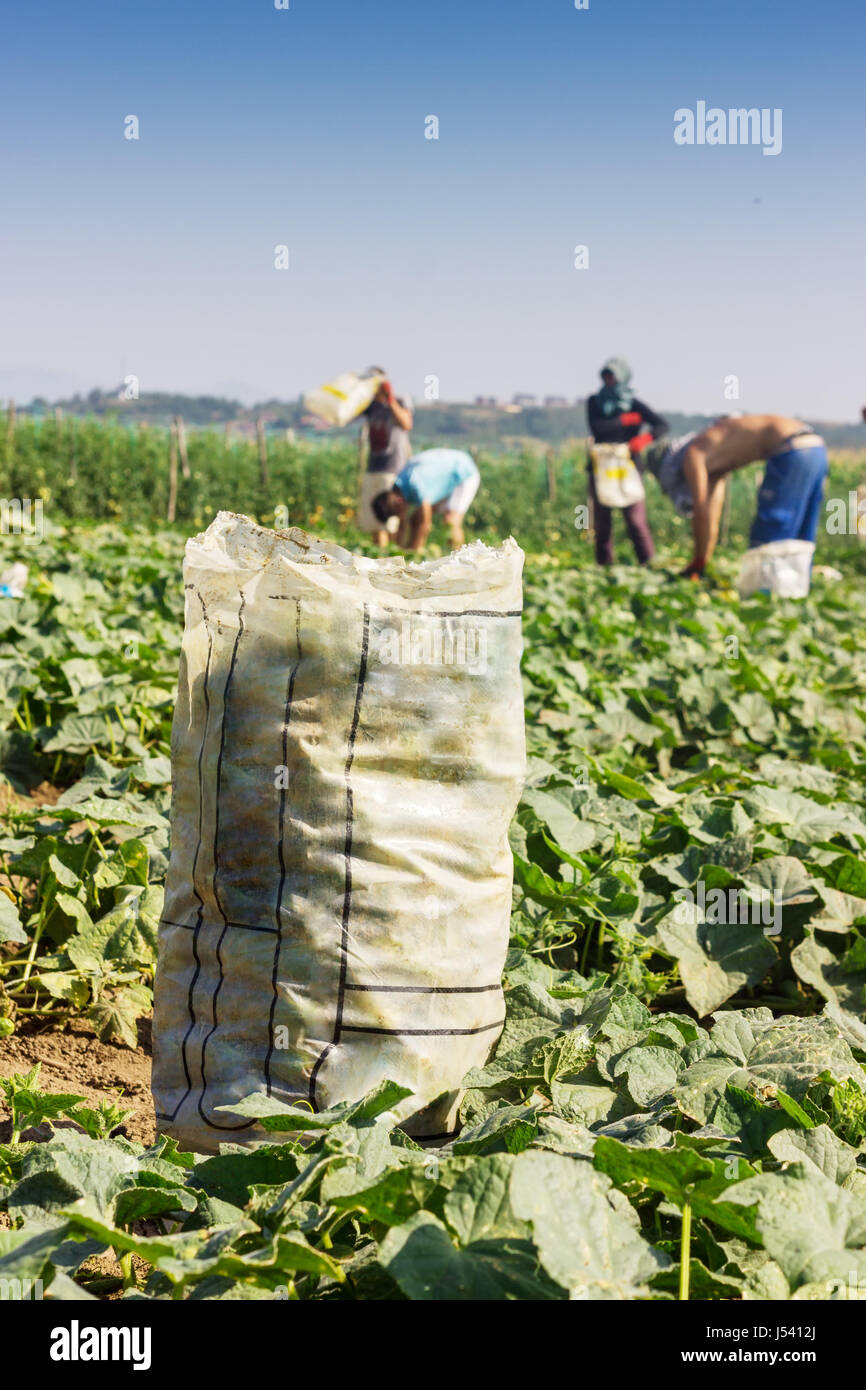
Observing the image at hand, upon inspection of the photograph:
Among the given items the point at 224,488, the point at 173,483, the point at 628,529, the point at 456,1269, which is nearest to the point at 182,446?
the point at 224,488

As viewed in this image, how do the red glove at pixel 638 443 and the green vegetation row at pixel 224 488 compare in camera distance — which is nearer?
the red glove at pixel 638 443

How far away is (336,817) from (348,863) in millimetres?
69

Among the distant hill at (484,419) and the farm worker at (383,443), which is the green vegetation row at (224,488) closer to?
the farm worker at (383,443)

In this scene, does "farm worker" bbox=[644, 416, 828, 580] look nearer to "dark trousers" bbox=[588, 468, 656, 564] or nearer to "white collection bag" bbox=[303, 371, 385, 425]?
"dark trousers" bbox=[588, 468, 656, 564]

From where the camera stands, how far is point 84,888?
Answer: 2494 millimetres

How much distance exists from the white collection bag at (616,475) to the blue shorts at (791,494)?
2.40 metres

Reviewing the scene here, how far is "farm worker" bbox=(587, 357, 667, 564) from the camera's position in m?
12.2

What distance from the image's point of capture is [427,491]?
11.5 m

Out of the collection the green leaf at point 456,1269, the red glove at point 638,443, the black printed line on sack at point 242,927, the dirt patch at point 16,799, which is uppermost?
→ the red glove at point 638,443

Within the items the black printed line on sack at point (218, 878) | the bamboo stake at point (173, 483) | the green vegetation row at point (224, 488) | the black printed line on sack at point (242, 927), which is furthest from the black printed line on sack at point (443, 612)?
the bamboo stake at point (173, 483)

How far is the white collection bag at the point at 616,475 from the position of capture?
476 inches

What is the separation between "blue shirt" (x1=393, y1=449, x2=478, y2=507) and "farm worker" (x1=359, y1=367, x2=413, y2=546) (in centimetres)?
46

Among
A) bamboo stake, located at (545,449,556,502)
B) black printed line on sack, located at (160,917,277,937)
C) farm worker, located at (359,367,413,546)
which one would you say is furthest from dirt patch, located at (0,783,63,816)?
bamboo stake, located at (545,449,556,502)
